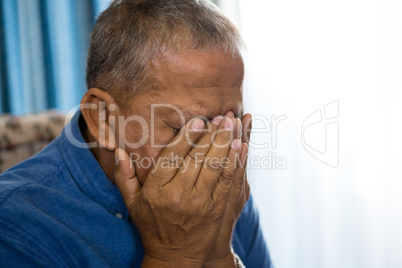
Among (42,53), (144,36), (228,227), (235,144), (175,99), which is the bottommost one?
(228,227)

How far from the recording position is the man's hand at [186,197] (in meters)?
1.07

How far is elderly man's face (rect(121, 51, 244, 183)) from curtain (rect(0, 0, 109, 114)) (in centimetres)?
222

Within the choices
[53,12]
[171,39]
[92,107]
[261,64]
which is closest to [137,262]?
[92,107]

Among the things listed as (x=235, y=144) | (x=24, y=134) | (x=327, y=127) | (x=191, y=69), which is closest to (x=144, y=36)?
(x=191, y=69)

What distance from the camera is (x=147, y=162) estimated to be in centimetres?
117

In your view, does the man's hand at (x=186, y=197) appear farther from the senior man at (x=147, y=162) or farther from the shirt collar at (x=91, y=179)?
the shirt collar at (x=91, y=179)

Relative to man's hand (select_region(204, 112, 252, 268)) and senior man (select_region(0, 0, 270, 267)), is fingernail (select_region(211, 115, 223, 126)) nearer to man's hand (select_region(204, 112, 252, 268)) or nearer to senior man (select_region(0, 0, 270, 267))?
senior man (select_region(0, 0, 270, 267))

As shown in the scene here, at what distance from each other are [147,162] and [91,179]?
0.63 feet

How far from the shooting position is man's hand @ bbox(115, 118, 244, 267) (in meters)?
1.07

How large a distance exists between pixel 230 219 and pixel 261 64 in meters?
1.42

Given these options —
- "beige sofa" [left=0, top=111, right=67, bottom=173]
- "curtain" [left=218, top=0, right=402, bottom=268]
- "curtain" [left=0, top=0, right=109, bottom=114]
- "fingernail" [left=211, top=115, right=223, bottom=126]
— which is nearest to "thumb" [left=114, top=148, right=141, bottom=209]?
"fingernail" [left=211, top=115, right=223, bottom=126]

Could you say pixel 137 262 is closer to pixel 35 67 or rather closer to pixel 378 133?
pixel 378 133

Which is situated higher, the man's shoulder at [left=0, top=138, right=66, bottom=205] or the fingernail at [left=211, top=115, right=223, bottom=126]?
the fingernail at [left=211, top=115, right=223, bottom=126]

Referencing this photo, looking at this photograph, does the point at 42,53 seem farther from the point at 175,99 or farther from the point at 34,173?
the point at 175,99
